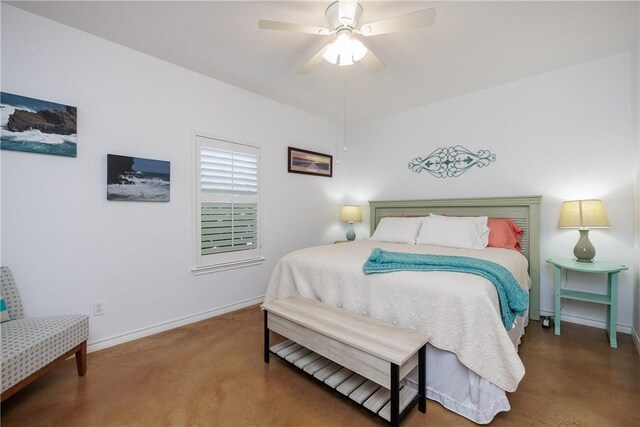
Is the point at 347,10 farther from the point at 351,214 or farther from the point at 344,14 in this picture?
the point at 351,214

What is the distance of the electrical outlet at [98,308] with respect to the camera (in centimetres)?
229

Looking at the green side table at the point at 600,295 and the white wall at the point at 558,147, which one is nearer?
the green side table at the point at 600,295

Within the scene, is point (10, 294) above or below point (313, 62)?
below

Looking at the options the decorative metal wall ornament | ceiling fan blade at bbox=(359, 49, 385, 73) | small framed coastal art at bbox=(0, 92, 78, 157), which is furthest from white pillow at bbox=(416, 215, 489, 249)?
small framed coastal art at bbox=(0, 92, 78, 157)

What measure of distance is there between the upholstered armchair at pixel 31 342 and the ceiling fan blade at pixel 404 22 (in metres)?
2.68

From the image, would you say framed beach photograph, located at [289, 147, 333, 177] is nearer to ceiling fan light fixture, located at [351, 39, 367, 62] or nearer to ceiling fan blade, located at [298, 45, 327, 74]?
ceiling fan blade, located at [298, 45, 327, 74]

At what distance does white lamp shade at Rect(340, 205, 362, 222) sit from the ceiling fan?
2339 millimetres

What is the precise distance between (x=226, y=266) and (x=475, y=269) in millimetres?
2461

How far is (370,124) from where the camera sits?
443cm

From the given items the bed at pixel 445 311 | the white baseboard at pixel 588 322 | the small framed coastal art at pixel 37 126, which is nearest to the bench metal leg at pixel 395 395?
the bed at pixel 445 311

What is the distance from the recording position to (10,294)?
1834 mm

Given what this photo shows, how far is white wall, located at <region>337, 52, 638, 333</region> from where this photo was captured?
8.41ft

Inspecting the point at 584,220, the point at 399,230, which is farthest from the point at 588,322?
the point at 399,230

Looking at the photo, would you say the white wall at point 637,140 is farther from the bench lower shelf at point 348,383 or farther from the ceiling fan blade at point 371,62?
the bench lower shelf at point 348,383
